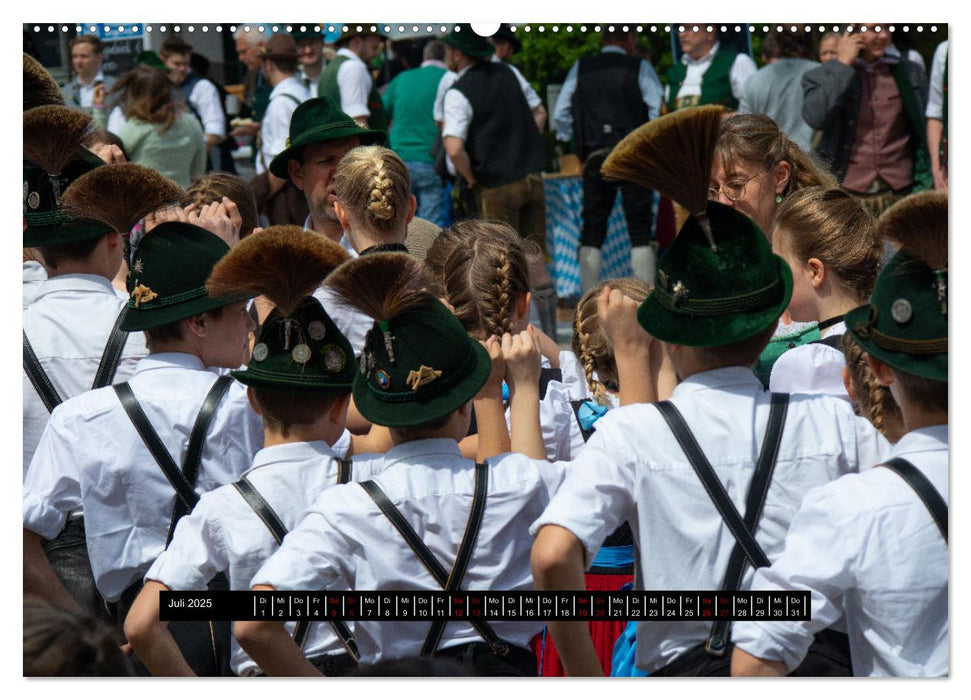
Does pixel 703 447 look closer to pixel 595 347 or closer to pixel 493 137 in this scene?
pixel 595 347

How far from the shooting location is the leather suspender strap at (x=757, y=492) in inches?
101

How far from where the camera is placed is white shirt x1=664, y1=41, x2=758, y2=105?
6254 millimetres

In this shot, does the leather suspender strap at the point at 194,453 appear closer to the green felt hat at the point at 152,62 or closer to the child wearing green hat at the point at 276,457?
the child wearing green hat at the point at 276,457

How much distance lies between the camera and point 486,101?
7336 mm

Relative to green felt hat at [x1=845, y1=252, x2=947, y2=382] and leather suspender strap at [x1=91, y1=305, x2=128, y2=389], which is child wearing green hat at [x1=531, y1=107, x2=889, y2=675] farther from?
leather suspender strap at [x1=91, y1=305, x2=128, y2=389]

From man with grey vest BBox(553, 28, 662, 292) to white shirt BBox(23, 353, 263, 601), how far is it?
4.53 metres

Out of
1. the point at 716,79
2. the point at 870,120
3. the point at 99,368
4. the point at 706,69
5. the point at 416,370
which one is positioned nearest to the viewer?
the point at 416,370

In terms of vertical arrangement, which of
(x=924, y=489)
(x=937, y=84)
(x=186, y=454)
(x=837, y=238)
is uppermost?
(x=937, y=84)

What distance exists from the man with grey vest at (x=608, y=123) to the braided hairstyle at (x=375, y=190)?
141 inches

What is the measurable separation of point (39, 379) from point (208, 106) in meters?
5.58

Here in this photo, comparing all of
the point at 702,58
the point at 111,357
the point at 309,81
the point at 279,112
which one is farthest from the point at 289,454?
the point at 309,81

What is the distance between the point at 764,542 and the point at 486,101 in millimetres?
5137

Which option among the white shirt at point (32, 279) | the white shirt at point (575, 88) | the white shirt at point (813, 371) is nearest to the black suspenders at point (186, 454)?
the white shirt at point (32, 279)

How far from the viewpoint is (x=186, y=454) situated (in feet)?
9.90
